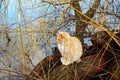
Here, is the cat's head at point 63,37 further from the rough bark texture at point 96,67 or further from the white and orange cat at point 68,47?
the rough bark texture at point 96,67

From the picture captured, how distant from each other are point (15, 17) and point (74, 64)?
1.76 ft

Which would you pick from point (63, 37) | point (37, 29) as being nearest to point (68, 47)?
point (63, 37)

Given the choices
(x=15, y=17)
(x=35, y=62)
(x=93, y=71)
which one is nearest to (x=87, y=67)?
(x=93, y=71)

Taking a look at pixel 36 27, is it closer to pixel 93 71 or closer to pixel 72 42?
pixel 72 42

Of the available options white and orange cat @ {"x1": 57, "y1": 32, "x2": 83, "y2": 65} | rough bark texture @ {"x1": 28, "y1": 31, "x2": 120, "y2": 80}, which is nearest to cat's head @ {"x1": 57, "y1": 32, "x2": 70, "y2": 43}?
white and orange cat @ {"x1": 57, "y1": 32, "x2": 83, "y2": 65}

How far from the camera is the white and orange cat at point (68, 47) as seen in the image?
62.1 inches

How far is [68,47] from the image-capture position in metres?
1.60

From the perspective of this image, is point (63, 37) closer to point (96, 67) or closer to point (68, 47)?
point (68, 47)

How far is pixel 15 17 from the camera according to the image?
6.22 ft

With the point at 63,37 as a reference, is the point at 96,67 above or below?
below

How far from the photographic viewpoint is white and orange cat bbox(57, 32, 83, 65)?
1578 millimetres

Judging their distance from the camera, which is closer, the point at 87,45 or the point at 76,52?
the point at 76,52

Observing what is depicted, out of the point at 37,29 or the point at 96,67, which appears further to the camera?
the point at 37,29

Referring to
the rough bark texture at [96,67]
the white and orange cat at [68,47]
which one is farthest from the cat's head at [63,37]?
the rough bark texture at [96,67]
